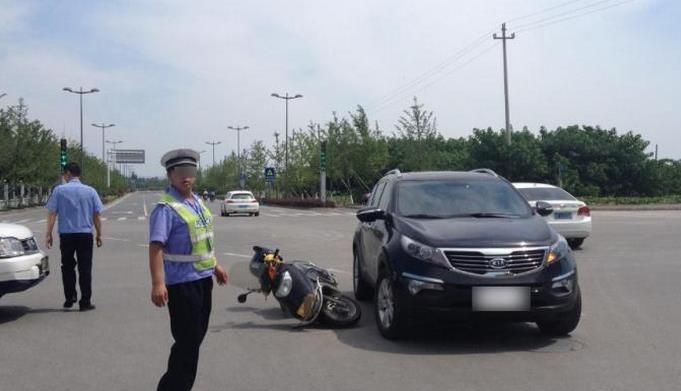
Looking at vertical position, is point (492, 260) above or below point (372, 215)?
below

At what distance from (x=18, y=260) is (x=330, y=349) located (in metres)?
3.65

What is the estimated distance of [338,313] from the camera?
7887 millimetres

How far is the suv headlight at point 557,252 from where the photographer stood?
6.81 meters

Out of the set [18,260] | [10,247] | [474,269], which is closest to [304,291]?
[474,269]

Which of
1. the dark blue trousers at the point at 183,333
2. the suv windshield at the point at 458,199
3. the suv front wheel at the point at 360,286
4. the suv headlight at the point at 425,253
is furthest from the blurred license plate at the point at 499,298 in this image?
the suv front wheel at the point at 360,286

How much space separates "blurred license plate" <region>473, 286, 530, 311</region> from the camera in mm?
6590

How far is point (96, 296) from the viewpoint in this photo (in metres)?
10.1

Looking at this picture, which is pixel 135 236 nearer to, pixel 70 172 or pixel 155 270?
pixel 70 172

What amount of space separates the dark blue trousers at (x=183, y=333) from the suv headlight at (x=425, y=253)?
2.60 metres

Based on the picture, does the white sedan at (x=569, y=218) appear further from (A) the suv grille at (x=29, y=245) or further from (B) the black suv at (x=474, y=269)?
(A) the suv grille at (x=29, y=245)

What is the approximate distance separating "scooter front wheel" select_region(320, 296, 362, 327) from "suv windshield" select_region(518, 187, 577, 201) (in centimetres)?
936

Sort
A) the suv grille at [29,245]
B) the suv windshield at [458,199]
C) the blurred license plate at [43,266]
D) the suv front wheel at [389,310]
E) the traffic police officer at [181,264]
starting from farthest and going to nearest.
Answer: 1. the blurred license plate at [43,266]
2. the suv grille at [29,245]
3. the suv windshield at [458,199]
4. the suv front wheel at [389,310]
5. the traffic police officer at [181,264]

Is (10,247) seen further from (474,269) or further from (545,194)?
(545,194)

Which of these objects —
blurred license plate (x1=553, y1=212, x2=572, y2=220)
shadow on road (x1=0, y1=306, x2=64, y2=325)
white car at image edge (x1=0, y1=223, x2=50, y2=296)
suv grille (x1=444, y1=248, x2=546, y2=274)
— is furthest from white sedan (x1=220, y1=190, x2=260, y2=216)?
suv grille (x1=444, y1=248, x2=546, y2=274)
